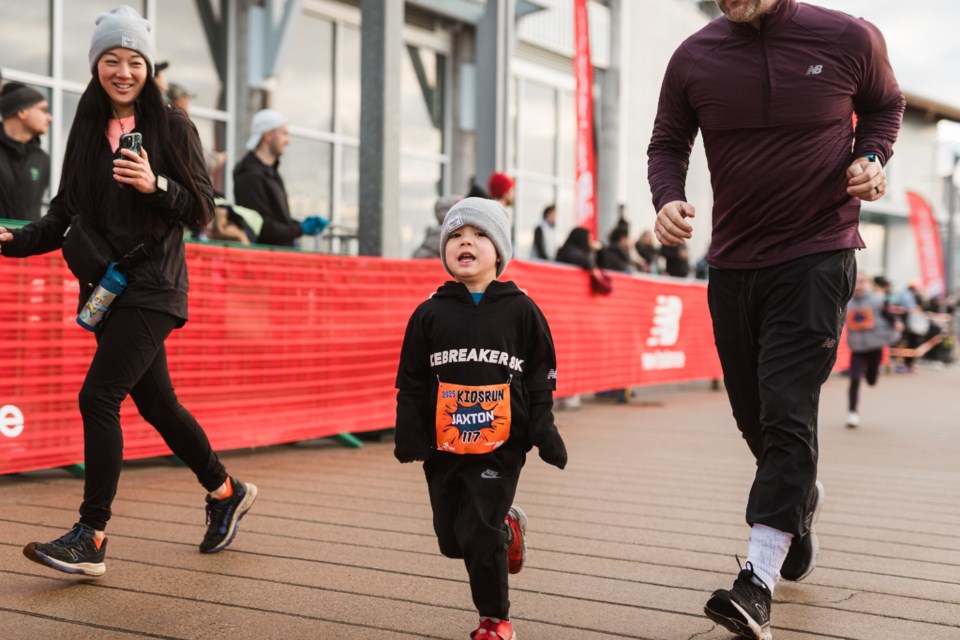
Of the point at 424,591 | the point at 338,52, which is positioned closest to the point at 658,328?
the point at 338,52

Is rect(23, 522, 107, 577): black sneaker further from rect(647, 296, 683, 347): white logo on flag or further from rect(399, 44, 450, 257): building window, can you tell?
rect(399, 44, 450, 257): building window

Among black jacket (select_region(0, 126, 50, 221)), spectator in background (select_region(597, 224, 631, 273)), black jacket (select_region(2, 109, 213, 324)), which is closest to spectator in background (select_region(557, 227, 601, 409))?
spectator in background (select_region(597, 224, 631, 273))

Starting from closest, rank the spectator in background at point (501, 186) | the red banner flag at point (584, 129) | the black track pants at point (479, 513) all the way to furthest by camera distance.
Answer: the black track pants at point (479, 513), the spectator in background at point (501, 186), the red banner flag at point (584, 129)

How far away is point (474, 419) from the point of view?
2908mm

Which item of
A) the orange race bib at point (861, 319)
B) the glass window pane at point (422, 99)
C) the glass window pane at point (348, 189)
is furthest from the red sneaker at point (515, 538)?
the glass window pane at point (422, 99)

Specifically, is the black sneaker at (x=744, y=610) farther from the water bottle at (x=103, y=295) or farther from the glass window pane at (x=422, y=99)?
the glass window pane at (x=422, y=99)

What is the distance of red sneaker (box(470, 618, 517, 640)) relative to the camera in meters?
2.90

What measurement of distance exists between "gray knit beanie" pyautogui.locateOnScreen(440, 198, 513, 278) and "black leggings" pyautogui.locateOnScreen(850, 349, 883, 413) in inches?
317

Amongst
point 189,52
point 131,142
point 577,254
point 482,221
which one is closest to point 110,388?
point 131,142

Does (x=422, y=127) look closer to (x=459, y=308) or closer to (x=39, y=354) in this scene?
(x=39, y=354)

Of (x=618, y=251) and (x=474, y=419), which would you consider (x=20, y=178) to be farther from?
(x=618, y=251)

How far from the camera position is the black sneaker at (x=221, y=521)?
13.3 feet

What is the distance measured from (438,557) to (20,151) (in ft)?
11.6

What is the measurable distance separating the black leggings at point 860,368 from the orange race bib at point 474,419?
8.23 metres
